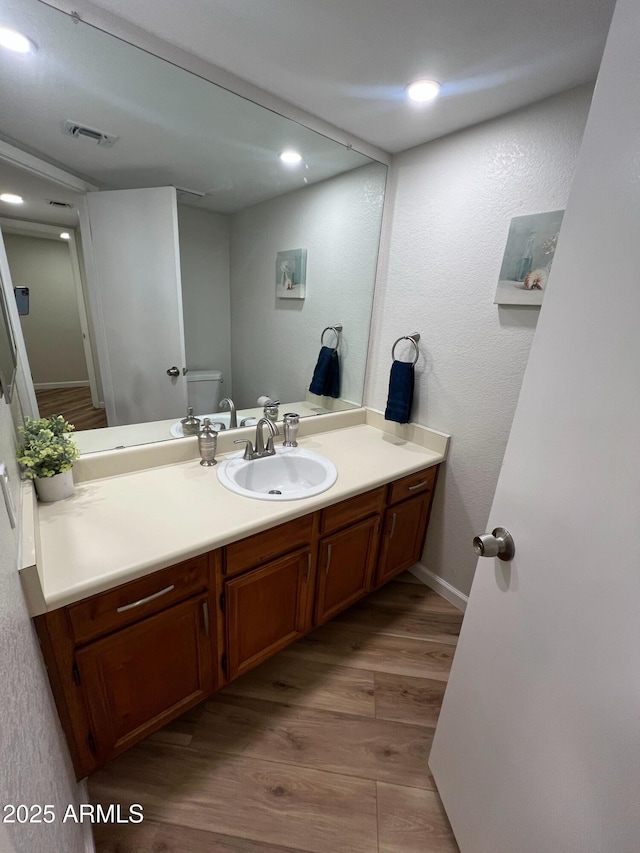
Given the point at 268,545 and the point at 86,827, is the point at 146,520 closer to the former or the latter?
the point at 268,545

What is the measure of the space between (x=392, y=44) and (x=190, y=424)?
1.50m

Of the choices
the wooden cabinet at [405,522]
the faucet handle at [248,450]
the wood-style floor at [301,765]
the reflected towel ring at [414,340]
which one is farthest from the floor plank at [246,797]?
the reflected towel ring at [414,340]

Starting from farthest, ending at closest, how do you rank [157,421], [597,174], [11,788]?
1. [157,421]
2. [597,174]
3. [11,788]

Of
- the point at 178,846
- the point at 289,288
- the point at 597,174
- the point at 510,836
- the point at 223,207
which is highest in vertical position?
the point at 223,207

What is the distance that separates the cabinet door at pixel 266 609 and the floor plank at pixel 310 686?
184 mm

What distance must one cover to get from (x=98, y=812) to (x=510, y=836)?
1170 mm

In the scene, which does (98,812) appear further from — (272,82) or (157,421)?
(272,82)

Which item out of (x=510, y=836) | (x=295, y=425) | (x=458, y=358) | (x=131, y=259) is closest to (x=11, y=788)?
(x=510, y=836)

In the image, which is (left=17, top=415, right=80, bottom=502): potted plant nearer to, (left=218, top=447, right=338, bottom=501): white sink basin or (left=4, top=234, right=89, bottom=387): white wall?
(left=4, top=234, right=89, bottom=387): white wall

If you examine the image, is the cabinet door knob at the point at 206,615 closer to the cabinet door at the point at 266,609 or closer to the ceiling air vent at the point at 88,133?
the cabinet door at the point at 266,609

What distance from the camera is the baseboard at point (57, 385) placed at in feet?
3.91

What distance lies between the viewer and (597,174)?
59 centimetres

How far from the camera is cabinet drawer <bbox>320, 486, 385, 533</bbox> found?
139 cm

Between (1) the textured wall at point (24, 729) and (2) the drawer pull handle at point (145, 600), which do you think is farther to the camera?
(2) the drawer pull handle at point (145, 600)
